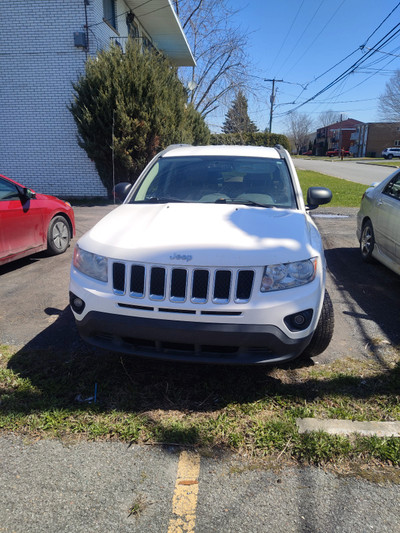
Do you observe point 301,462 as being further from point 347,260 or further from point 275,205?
point 347,260

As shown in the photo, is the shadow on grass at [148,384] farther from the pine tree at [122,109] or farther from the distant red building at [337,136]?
the distant red building at [337,136]

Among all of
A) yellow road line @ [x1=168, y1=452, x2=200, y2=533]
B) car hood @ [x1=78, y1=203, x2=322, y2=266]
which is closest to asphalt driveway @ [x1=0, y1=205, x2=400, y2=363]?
car hood @ [x1=78, y1=203, x2=322, y2=266]

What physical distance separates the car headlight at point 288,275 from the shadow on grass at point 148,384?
874 millimetres

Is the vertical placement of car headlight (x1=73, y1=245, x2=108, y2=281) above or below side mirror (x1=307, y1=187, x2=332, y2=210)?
below

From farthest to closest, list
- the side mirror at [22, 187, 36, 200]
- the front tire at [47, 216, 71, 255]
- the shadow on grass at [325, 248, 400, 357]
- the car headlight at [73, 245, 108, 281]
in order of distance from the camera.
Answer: the front tire at [47, 216, 71, 255], the side mirror at [22, 187, 36, 200], the shadow on grass at [325, 248, 400, 357], the car headlight at [73, 245, 108, 281]

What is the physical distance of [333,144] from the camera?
107500 millimetres

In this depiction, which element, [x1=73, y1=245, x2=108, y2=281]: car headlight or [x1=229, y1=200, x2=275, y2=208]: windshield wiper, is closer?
[x1=73, y1=245, x2=108, y2=281]: car headlight

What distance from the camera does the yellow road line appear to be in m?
1.97

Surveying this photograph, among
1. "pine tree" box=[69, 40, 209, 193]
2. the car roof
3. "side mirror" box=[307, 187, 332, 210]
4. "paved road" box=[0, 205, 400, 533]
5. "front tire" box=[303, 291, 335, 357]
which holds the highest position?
"pine tree" box=[69, 40, 209, 193]

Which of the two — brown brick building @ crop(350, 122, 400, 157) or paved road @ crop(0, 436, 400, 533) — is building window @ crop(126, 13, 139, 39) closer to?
paved road @ crop(0, 436, 400, 533)

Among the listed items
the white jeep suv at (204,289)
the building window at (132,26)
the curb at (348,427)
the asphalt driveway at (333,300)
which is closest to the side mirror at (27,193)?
the asphalt driveway at (333,300)

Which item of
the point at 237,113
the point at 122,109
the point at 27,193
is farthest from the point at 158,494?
the point at 237,113

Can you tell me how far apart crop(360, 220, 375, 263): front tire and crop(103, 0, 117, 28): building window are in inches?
448

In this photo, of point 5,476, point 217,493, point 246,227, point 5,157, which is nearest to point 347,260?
point 246,227
